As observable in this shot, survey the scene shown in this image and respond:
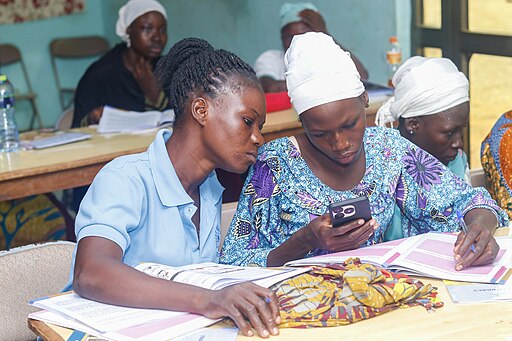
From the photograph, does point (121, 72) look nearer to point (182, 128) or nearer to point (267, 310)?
point (182, 128)

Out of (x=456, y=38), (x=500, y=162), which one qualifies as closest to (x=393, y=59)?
(x=456, y=38)

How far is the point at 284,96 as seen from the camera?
463 cm

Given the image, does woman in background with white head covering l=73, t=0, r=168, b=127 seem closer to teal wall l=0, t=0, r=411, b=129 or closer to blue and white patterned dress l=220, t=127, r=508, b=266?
teal wall l=0, t=0, r=411, b=129

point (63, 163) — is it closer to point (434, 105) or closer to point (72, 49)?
point (434, 105)

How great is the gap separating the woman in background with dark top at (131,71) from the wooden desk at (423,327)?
328 cm

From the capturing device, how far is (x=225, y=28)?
669 cm

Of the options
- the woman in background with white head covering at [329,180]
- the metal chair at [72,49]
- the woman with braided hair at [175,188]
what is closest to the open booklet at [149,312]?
the woman with braided hair at [175,188]

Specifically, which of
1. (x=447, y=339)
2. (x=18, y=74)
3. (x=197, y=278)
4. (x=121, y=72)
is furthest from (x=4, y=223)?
(x=18, y=74)

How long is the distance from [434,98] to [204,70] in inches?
34.0

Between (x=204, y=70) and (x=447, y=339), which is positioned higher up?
→ (x=204, y=70)

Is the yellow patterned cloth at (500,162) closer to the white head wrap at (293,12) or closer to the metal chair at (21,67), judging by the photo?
the white head wrap at (293,12)

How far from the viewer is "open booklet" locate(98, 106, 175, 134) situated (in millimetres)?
4387

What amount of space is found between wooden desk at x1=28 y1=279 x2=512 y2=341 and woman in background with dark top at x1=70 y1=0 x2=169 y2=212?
328cm

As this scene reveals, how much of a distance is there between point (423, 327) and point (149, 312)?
24.0 inches
